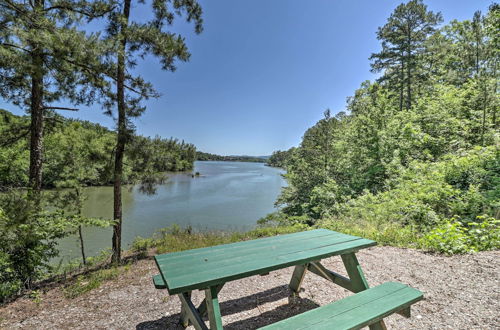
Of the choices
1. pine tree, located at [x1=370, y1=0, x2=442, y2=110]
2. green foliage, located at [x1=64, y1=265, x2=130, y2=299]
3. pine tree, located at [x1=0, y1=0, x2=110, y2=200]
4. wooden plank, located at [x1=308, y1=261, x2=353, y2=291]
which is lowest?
green foliage, located at [x1=64, y1=265, x2=130, y2=299]

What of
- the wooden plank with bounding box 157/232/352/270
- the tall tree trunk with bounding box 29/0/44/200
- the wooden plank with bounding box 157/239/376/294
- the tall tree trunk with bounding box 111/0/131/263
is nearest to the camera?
the wooden plank with bounding box 157/239/376/294

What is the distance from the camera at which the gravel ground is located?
2.10 m

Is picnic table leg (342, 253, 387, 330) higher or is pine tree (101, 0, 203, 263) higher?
pine tree (101, 0, 203, 263)

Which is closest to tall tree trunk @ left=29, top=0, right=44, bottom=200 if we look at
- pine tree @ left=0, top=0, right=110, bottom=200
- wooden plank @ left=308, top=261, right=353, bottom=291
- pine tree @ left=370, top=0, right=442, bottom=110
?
pine tree @ left=0, top=0, right=110, bottom=200

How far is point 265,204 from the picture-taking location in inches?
696

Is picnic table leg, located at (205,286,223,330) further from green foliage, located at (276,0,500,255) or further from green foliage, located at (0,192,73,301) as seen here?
green foliage, located at (276,0,500,255)

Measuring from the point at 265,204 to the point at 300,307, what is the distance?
15451 mm

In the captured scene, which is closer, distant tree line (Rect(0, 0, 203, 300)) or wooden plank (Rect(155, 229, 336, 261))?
wooden plank (Rect(155, 229, 336, 261))

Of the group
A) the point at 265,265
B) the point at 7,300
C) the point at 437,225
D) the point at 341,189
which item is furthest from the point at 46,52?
the point at 341,189

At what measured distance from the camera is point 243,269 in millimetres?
1543

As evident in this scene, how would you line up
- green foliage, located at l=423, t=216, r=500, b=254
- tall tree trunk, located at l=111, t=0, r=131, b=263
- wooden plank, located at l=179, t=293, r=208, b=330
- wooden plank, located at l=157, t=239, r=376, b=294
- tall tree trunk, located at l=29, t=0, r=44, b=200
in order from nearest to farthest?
1. wooden plank, located at l=157, t=239, r=376, b=294
2. wooden plank, located at l=179, t=293, r=208, b=330
3. green foliage, located at l=423, t=216, r=500, b=254
4. tall tree trunk, located at l=29, t=0, r=44, b=200
5. tall tree trunk, located at l=111, t=0, r=131, b=263

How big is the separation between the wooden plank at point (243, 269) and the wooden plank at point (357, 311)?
0.32 meters

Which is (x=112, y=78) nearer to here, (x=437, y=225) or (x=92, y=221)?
(x=92, y=221)

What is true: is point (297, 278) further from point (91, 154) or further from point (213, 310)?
point (91, 154)
